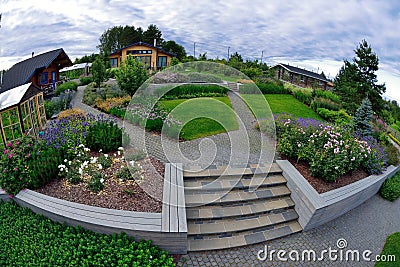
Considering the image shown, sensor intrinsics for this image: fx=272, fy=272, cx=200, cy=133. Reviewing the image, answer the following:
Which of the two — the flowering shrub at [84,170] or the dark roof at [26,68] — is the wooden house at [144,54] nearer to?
the dark roof at [26,68]

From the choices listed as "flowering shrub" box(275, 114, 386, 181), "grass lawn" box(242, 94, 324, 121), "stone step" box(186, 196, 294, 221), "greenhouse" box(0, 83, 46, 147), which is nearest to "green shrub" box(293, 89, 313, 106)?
"grass lawn" box(242, 94, 324, 121)

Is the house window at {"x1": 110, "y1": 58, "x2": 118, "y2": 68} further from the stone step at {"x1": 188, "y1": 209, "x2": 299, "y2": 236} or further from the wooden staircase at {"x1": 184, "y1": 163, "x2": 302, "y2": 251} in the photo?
the stone step at {"x1": 188, "y1": 209, "x2": 299, "y2": 236}

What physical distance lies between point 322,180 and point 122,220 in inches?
178

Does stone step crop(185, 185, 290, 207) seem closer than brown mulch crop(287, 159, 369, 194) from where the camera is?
Yes

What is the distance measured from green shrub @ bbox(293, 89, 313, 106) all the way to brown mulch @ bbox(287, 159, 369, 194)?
28.4ft

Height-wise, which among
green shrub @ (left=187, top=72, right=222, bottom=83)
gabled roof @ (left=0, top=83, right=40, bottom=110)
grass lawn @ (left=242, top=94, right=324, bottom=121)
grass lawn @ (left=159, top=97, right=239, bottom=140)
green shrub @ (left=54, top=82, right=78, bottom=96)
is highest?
gabled roof @ (left=0, top=83, right=40, bottom=110)

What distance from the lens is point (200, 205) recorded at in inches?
207

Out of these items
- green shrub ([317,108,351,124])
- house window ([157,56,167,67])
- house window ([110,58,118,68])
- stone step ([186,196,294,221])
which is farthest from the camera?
house window ([157,56,167,67])

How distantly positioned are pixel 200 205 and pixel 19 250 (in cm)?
301

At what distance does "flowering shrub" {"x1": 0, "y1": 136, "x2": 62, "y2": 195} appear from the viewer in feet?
17.0

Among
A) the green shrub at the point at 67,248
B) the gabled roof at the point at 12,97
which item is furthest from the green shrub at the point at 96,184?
the gabled roof at the point at 12,97

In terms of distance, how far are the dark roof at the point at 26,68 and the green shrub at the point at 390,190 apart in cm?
1509

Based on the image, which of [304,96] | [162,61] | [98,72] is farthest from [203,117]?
[162,61]

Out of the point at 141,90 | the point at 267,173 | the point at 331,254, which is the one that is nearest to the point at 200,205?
the point at 267,173
